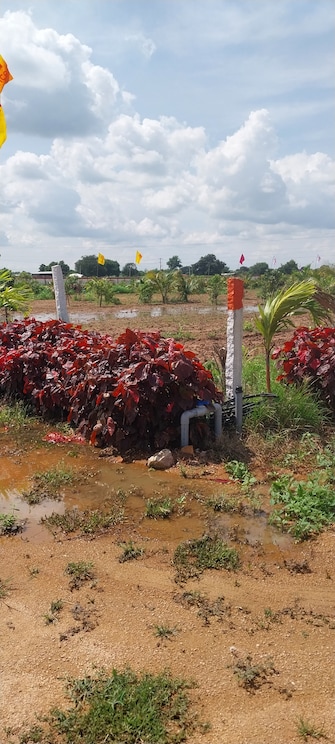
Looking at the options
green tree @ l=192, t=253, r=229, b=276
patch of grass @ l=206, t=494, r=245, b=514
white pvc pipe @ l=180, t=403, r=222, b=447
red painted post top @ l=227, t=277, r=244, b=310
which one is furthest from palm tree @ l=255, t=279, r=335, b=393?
green tree @ l=192, t=253, r=229, b=276

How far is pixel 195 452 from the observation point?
15.7ft

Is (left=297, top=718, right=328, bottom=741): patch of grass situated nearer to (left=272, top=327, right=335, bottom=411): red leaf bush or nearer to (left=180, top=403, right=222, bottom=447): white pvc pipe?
(left=180, top=403, right=222, bottom=447): white pvc pipe

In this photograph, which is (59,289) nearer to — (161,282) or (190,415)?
(190,415)

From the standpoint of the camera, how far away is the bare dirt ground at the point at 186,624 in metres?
2.02

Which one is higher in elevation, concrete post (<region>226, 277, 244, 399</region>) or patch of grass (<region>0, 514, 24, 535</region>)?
concrete post (<region>226, 277, 244, 399</region>)

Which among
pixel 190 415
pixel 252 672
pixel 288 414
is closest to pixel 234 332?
pixel 288 414

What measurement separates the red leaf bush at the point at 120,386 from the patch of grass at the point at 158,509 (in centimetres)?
102

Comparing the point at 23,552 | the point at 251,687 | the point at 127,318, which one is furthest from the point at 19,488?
the point at 127,318

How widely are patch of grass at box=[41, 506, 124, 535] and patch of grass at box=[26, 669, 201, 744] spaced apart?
132 centimetres

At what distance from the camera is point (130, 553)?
10.3 feet

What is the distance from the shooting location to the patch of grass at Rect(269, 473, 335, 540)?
3.41 m

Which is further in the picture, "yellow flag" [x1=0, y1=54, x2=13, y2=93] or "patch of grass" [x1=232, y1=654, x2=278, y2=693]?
"yellow flag" [x1=0, y1=54, x2=13, y2=93]

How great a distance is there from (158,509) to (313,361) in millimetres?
2656

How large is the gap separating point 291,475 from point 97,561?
6.19 ft
